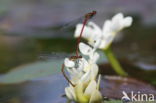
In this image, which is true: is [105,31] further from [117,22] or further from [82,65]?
[82,65]

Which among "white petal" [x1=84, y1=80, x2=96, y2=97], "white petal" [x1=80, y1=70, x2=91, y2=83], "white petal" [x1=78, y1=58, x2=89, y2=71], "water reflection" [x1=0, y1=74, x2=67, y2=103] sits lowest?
"water reflection" [x1=0, y1=74, x2=67, y2=103]

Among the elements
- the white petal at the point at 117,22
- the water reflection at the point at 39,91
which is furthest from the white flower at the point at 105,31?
the water reflection at the point at 39,91

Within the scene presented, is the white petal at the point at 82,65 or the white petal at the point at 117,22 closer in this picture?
the white petal at the point at 82,65

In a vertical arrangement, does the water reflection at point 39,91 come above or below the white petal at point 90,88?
below

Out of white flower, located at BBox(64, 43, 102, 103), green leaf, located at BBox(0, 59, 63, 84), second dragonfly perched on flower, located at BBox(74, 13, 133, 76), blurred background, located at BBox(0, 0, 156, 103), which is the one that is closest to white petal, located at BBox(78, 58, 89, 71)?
white flower, located at BBox(64, 43, 102, 103)

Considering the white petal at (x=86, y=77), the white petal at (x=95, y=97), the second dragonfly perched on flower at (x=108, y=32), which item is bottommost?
the white petal at (x=95, y=97)

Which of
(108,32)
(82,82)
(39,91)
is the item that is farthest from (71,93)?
(108,32)

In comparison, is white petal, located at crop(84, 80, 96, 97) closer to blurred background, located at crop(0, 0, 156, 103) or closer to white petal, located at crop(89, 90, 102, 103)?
white petal, located at crop(89, 90, 102, 103)

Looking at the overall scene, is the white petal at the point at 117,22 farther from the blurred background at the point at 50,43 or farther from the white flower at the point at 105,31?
the blurred background at the point at 50,43
